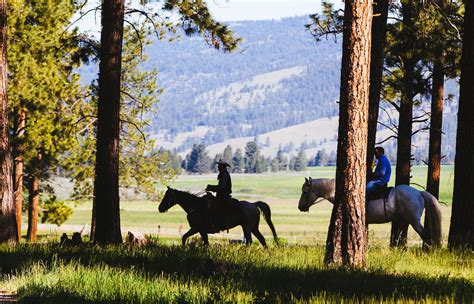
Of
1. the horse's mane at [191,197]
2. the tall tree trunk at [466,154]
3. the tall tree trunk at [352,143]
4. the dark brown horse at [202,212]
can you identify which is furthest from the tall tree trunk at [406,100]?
the tall tree trunk at [352,143]

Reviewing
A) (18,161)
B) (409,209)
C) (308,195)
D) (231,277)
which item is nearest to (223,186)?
(308,195)

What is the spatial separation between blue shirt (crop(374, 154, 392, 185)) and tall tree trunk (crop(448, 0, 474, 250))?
254cm

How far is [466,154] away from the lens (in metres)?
15.3

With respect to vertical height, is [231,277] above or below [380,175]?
below

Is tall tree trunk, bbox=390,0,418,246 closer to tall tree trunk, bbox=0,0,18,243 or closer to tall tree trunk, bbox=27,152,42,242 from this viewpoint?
tall tree trunk, bbox=0,0,18,243

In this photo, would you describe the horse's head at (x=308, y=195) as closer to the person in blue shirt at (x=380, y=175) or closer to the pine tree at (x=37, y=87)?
the person in blue shirt at (x=380, y=175)

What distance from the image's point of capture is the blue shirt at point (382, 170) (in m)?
18.0

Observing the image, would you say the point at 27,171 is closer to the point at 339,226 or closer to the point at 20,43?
the point at 20,43

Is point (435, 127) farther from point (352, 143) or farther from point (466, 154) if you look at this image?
point (352, 143)

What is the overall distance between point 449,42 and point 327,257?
1545 centimetres

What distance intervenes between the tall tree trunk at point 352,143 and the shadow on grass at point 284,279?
0.73 meters

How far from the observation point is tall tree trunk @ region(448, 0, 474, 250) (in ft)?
50.0

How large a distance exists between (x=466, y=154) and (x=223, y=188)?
21.1 ft

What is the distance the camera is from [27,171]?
137 feet
